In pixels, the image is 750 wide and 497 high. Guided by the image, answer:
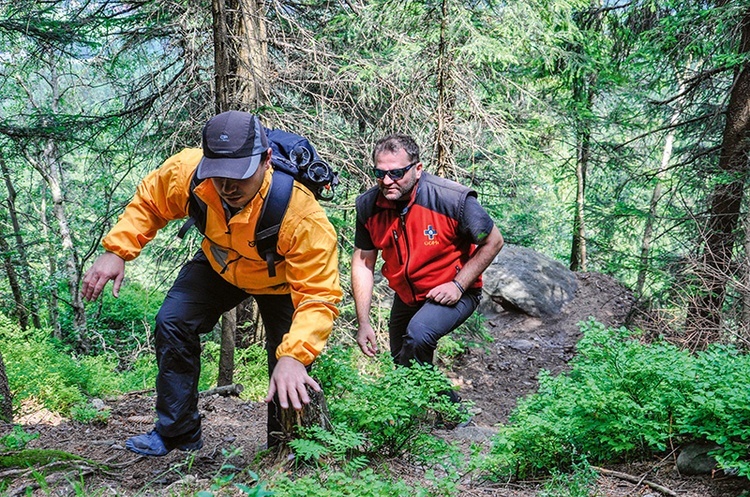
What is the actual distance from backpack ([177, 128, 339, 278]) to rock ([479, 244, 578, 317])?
34.1ft

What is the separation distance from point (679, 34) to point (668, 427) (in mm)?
7316

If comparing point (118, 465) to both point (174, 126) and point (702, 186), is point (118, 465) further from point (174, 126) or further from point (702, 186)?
point (702, 186)

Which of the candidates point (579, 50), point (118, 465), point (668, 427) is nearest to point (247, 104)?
point (118, 465)

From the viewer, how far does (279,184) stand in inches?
132

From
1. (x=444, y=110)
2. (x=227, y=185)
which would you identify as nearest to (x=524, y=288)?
(x=444, y=110)

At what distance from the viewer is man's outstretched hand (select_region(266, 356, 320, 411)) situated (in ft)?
9.29

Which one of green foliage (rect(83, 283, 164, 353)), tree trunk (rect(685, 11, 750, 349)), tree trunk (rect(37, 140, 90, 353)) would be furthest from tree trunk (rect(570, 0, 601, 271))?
green foliage (rect(83, 283, 164, 353))

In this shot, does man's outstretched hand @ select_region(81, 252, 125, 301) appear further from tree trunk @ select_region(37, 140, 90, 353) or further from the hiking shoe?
tree trunk @ select_region(37, 140, 90, 353)

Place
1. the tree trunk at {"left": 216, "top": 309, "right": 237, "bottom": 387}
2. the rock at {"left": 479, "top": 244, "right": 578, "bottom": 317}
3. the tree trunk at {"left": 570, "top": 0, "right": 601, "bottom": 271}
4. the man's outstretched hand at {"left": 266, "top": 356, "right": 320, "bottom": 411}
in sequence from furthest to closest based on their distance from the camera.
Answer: the tree trunk at {"left": 570, "top": 0, "right": 601, "bottom": 271} < the rock at {"left": 479, "top": 244, "right": 578, "bottom": 317} < the tree trunk at {"left": 216, "top": 309, "right": 237, "bottom": 387} < the man's outstretched hand at {"left": 266, "top": 356, "right": 320, "bottom": 411}

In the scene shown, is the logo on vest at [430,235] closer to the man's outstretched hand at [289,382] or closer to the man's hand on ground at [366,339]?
the man's hand on ground at [366,339]

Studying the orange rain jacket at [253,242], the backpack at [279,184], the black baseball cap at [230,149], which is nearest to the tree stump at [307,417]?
the orange rain jacket at [253,242]

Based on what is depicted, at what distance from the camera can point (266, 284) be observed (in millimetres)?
3746

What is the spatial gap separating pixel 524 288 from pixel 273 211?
11.1m

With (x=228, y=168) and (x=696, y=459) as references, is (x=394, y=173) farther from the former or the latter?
(x=696, y=459)
